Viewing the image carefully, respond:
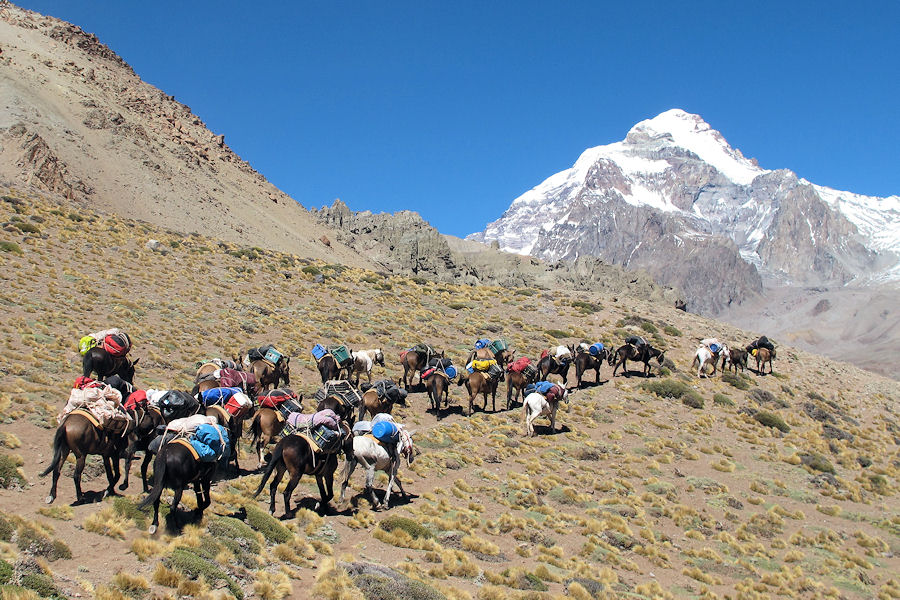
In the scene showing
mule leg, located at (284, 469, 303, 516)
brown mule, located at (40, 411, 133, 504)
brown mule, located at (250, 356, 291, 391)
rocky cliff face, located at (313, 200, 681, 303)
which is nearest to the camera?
brown mule, located at (40, 411, 133, 504)

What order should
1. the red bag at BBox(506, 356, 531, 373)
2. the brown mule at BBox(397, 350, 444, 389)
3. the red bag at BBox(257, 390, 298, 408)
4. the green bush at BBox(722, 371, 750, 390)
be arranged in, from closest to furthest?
the red bag at BBox(257, 390, 298, 408) → the red bag at BBox(506, 356, 531, 373) → the brown mule at BBox(397, 350, 444, 389) → the green bush at BBox(722, 371, 750, 390)

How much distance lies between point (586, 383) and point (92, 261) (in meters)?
26.7

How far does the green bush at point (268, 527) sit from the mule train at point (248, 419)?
2.39 ft

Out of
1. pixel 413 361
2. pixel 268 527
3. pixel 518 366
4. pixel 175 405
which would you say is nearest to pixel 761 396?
pixel 518 366

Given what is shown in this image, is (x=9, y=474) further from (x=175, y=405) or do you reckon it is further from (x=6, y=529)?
(x=6, y=529)

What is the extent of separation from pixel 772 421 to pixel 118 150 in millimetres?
69637

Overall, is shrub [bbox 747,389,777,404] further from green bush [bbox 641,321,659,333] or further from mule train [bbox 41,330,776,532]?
mule train [bbox 41,330,776,532]

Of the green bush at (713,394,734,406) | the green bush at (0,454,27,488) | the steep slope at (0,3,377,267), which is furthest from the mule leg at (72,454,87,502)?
the steep slope at (0,3,377,267)

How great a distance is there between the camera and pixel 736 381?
102 ft

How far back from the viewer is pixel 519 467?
18453 mm

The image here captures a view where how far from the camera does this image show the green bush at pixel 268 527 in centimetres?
1072

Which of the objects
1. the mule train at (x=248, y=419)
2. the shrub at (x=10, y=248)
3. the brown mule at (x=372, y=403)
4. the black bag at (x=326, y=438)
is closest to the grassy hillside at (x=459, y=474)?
the shrub at (x=10, y=248)

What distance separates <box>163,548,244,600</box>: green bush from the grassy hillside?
30mm

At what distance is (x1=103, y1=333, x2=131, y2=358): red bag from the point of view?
1705 centimetres
